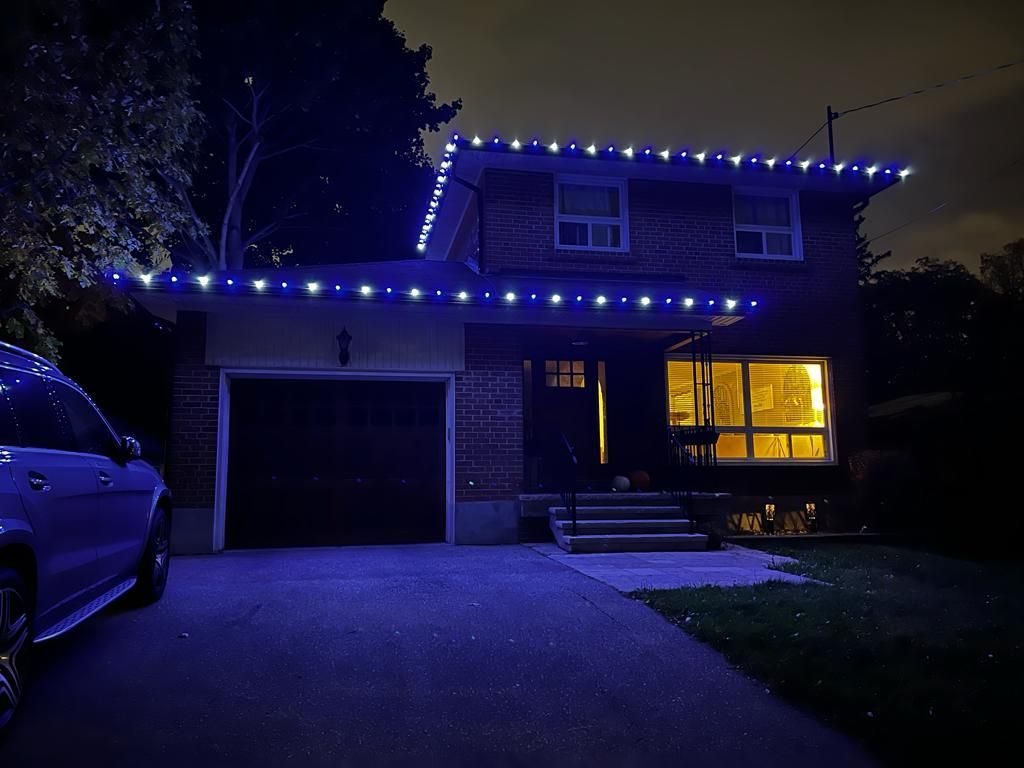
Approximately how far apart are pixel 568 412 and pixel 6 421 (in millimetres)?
8723

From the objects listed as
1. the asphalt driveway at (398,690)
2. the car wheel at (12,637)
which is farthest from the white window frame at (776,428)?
the car wheel at (12,637)

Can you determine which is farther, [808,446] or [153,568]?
[808,446]

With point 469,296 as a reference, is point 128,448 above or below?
below

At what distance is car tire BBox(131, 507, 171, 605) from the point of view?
5.93 metres

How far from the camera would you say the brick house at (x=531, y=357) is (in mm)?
Answer: 9812

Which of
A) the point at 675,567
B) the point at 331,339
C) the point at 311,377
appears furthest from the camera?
the point at 311,377

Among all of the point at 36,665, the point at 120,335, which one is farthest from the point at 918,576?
the point at 120,335

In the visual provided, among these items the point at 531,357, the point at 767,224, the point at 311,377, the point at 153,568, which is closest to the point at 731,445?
the point at 531,357

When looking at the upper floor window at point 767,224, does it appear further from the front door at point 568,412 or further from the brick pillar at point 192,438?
the brick pillar at point 192,438

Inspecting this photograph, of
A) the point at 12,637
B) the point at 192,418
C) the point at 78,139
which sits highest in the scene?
the point at 78,139

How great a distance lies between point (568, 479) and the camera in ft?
37.3

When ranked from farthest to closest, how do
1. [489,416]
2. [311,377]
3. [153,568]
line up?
[489,416]
[311,377]
[153,568]

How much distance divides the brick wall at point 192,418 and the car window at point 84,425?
4381 millimetres

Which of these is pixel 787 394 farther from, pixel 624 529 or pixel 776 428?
pixel 624 529
